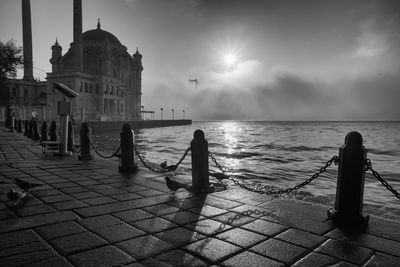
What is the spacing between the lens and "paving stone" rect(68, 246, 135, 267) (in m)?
2.43

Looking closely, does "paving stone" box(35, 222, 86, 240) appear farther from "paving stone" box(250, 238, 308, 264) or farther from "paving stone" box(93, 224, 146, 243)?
"paving stone" box(250, 238, 308, 264)

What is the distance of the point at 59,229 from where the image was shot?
3209 millimetres

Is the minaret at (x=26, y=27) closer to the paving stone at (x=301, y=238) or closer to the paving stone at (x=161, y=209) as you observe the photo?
the paving stone at (x=161, y=209)

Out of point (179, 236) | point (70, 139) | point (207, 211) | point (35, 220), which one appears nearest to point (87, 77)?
point (70, 139)

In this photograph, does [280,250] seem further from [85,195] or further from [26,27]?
[26,27]

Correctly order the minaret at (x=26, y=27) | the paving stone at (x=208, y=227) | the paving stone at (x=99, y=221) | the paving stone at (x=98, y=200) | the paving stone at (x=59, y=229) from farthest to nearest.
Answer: the minaret at (x=26, y=27), the paving stone at (x=98, y=200), the paving stone at (x=99, y=221), the paving stone at (x=208, y=227), the paving stone at (x=59, y=229)

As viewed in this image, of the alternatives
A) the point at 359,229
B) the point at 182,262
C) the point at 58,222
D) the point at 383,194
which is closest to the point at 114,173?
the point at 58,222

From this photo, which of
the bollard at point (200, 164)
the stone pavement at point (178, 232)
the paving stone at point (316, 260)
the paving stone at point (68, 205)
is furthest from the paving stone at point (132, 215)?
the paving stone at point (316, 260)

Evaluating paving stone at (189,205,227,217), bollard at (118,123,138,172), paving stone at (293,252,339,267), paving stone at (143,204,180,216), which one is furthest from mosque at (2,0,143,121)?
paving stone at (293,252,339,267)

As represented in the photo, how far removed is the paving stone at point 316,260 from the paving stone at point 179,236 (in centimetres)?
104

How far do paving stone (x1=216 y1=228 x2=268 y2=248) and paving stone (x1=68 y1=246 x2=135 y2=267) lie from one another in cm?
103

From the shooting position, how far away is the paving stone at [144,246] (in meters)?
2.63

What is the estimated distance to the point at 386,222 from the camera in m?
3.61

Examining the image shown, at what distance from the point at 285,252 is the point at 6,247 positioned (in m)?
2.68
